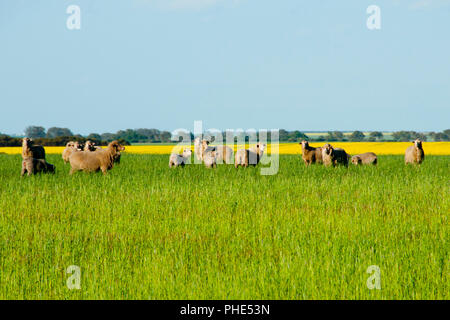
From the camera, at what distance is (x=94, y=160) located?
55.7ft

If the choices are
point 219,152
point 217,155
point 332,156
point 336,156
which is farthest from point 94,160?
point 336,156

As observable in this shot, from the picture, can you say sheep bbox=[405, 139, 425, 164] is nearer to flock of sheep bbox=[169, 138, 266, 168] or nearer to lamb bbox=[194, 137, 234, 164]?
flock of sheep bbox=[169, 138, 266, 168]

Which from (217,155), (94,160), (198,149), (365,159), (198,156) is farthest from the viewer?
(365,159)

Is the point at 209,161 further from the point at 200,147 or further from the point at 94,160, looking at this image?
the point at 94,160

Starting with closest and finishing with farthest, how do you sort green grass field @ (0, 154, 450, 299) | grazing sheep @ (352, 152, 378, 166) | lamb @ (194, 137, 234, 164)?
green grass field @ (0, 154, 450, 299) < lamb @ (194, 137, 234, 164) < grazing sheep @ (352, 152, 378, 166)

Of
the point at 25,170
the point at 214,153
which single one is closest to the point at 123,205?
the point at 25,170

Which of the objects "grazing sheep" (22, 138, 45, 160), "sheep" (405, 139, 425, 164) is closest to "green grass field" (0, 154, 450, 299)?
"grazing sheep" (22, 138, 45, 160)

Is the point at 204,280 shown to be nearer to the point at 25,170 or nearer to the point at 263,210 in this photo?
the point at 263,210

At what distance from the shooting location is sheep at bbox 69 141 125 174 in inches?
667

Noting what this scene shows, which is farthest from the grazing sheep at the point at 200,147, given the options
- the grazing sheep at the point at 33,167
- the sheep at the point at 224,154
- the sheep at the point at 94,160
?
the grazing sheep at the point at 33,167

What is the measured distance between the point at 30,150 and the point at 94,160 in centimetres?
560

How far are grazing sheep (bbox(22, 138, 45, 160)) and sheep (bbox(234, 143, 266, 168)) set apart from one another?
9.70 metres

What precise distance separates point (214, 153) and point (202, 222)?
1401 cm

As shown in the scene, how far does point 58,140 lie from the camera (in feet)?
197
